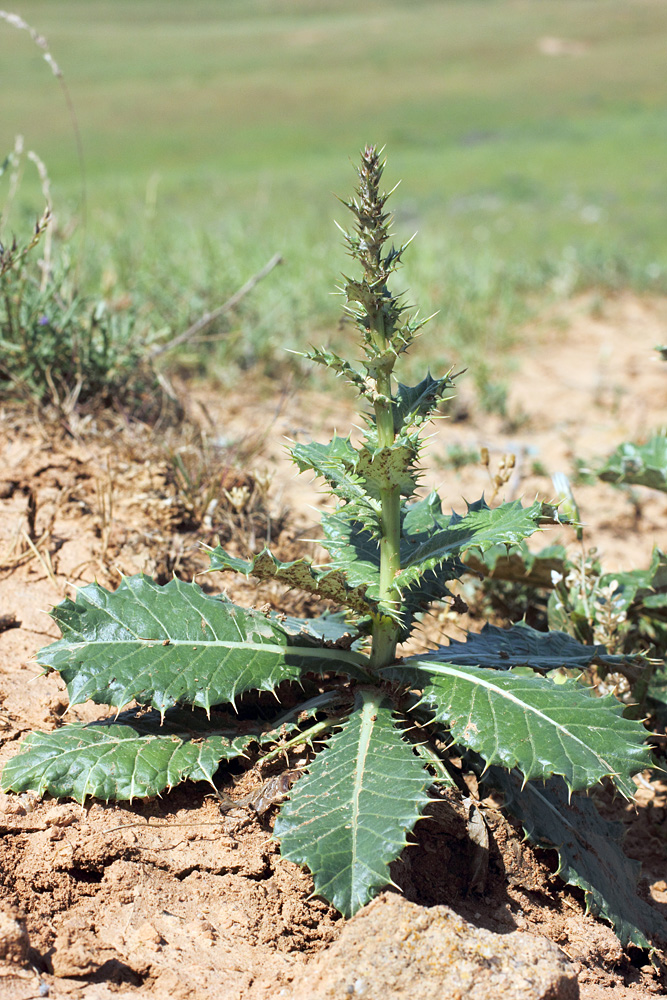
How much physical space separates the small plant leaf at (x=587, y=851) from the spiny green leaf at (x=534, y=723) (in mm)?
162

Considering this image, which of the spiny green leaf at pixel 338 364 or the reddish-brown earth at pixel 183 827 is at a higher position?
the spiny green leaf at pixel 338 364

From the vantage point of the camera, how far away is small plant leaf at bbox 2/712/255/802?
1737 millimetres

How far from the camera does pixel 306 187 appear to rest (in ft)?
52.4

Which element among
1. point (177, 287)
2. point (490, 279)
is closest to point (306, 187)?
point (490, 279)

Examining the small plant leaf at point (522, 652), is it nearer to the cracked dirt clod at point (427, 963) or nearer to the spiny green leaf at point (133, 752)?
the spiny green leaf at point (133, 752)

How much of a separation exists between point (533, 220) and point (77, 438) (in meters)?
11.4

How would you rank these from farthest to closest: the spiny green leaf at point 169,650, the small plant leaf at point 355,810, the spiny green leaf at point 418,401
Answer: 1. the spiny green leaf at point 418,401
2. the spiny green leaf at point 169,650
3. the small plant leaf at point 355,810

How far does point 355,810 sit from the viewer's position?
1660 mm

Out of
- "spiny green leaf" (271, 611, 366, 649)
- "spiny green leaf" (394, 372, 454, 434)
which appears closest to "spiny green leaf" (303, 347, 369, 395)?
"spiny green leaf" (394, 372, 454, 434)

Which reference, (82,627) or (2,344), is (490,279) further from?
(82,627)

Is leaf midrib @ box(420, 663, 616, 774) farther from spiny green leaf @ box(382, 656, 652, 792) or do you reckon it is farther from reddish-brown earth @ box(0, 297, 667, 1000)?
reddish-brown earth @ box(0, 297, 667, 1000)

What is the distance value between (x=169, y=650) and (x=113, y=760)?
258 mm

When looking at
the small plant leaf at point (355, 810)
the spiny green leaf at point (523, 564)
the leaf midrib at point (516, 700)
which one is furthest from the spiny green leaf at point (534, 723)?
the spiny green leaf at point (523, 564)

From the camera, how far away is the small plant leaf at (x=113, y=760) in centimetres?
174
